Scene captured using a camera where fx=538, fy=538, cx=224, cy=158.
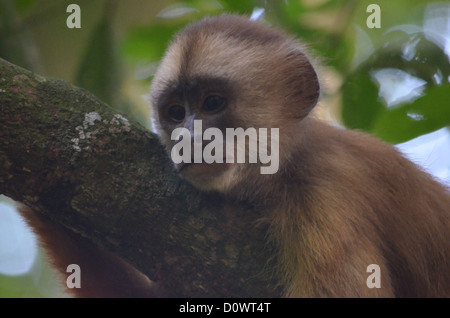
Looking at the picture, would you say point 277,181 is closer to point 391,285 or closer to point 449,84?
point 391,285

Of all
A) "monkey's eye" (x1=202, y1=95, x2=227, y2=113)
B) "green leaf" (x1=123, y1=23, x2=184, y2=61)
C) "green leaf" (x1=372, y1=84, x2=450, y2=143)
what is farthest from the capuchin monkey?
"green leaf" (x1=123, y1=23, x2=184, y2=61)

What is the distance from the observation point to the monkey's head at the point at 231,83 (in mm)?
4555

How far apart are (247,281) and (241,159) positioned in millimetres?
1099

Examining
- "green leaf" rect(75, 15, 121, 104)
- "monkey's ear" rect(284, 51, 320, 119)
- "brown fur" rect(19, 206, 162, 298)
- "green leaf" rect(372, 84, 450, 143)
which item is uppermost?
"green leaf" rect(75, 15, 121, 104)

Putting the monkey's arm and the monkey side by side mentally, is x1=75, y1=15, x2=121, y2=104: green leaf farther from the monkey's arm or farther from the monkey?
the monkey's arm

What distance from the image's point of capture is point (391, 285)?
4.23m

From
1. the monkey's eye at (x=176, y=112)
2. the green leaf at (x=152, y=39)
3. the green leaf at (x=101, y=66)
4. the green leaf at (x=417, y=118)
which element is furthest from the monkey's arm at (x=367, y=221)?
the green leaf at (x=101, y=66)

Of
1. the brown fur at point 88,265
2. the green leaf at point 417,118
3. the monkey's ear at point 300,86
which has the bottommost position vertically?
the brown fur at point 88,265

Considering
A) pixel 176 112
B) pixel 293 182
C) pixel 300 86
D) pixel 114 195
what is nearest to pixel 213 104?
pixel 176 112

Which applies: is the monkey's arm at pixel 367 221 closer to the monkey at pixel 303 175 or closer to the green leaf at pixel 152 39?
the monkey at pixel 303 175

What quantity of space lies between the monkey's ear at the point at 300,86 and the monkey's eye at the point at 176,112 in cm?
95

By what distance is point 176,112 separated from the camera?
16.1ft

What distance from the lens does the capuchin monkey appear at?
4.05 m

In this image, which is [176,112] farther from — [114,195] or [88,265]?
[88,265]
